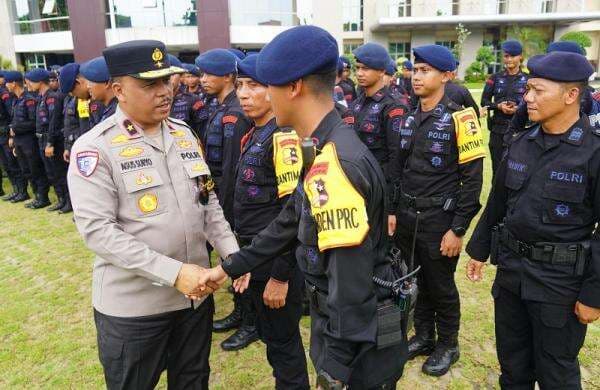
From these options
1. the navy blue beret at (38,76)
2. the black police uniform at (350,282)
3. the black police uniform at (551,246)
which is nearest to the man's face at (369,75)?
the black police uniform at (551,246)

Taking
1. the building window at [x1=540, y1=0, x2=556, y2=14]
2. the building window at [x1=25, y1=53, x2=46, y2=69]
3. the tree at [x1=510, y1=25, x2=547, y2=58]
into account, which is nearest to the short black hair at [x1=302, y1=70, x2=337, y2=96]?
the building window at [x1=25, y1=53, x2=46, y2=69]

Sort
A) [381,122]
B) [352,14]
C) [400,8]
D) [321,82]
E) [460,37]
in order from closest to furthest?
[321,82], [381,122], [460,37], [400,8], [352,14]

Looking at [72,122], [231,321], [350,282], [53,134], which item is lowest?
[231,321]

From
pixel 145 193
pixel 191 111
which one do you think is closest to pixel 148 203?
pixel 145 193

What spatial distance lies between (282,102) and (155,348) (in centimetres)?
140

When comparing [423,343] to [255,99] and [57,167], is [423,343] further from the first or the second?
[57,167]

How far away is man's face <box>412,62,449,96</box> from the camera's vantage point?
132 inches

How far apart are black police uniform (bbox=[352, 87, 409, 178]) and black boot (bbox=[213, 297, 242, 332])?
1.89 meters

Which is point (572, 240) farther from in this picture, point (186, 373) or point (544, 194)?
point (186, 373)

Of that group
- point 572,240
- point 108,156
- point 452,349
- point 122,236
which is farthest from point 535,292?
point 108,156

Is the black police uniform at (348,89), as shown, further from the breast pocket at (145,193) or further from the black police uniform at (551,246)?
the breast pocket at (145,193)

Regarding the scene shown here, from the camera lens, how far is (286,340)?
2.93m

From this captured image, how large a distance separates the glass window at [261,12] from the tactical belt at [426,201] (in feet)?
76.9

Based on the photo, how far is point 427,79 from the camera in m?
3.36
